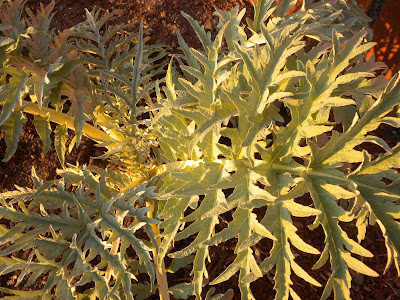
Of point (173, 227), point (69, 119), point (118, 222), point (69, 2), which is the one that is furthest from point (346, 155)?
point (69, 2)

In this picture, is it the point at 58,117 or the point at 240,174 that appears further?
the point at 58,117

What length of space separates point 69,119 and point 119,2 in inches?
38.5

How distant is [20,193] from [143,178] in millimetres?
483

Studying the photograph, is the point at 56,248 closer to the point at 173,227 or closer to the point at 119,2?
the point at 173,227

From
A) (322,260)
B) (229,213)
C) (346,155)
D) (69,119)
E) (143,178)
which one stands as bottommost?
(229,213)

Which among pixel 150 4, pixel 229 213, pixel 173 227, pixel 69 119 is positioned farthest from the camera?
pixel 150 4

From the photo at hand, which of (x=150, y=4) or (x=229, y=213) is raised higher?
(x=150, y=4)

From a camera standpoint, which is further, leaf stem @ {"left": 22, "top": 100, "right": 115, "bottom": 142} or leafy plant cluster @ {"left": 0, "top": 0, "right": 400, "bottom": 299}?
leaf stem @ {"left": 22, "top": 100, "right": 115, "bottom": 142}

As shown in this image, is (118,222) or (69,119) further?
(69,119)

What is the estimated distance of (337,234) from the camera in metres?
0.91

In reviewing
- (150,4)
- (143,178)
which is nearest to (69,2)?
(150,4)

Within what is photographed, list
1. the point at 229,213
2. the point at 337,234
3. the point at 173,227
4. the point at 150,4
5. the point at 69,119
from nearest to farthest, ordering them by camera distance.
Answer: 1. the point at 337,234
2. the point at 173,227
3. the point at 69,119
4. the point at 229,213
5. the point at 150,4

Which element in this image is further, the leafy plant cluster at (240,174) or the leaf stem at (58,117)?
the leaf stem at (58,117)

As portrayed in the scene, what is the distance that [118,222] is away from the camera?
1.00 m
